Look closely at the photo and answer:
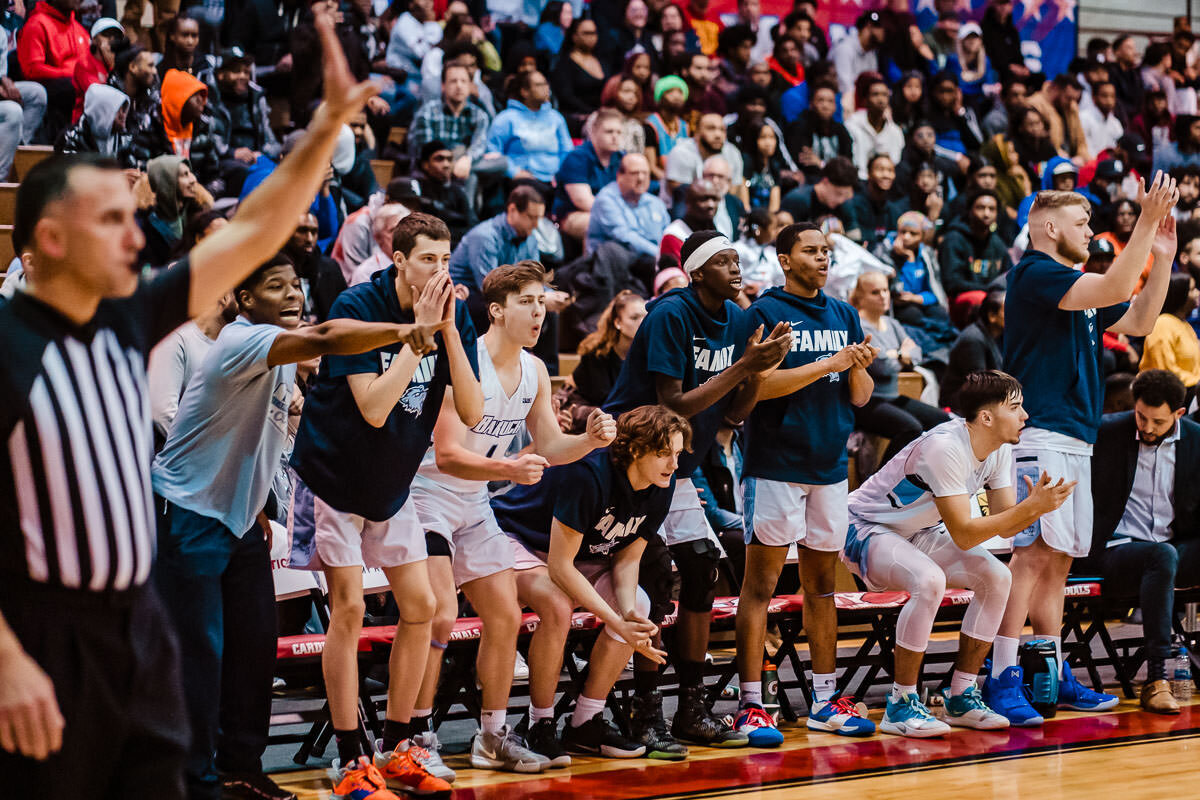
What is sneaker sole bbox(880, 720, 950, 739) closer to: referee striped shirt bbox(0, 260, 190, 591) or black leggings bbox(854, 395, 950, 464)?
black leggings bbox(854, 395, 950, 464)

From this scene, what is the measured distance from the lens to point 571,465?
509 cm

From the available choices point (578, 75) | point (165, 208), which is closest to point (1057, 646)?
point (165, 208)

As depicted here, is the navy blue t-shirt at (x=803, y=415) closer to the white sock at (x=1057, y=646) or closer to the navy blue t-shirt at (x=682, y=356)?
the navy blue t-shirt at (x=682, y=356)

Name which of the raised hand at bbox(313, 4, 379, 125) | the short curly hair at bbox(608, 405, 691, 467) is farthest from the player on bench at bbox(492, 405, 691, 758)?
the raised hand at bbox(313, 4, 379, 125)

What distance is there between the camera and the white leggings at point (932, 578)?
5.59 metres

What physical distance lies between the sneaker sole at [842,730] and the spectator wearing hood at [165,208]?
4027mm

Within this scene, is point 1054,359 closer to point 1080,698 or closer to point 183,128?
point 1080,698

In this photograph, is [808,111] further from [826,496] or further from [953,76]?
[826,496]

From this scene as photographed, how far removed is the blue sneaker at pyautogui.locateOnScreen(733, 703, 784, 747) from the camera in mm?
5324

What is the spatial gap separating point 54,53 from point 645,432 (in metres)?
5.33

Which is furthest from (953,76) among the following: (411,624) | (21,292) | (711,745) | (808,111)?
(21,292)

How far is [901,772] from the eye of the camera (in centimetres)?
491

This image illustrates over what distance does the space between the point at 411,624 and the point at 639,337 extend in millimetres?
1524

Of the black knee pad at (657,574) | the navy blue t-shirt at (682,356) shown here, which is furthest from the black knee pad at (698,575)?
the navy blue t-shirt at (682,356)
